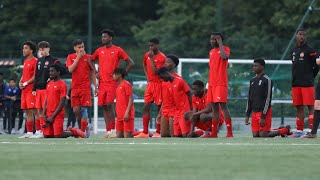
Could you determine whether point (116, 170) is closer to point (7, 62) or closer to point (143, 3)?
point (7, 62)

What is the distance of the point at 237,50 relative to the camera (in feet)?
Result: 119

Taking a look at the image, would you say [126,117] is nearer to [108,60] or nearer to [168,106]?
[168,106]

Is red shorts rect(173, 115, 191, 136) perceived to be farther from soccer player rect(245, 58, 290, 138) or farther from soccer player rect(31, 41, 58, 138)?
soccer player rect(31, 41, 58, 138)

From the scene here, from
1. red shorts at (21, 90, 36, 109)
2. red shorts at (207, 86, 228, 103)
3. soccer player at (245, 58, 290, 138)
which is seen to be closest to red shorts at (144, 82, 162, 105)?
red shorts at (207, 86, 228, 103)

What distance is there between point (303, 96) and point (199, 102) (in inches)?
80.7

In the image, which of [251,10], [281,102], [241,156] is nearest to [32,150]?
[241,156]

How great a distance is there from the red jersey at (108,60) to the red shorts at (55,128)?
1404 millimetres

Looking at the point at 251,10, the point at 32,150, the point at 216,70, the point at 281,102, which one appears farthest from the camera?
the point at 251,10

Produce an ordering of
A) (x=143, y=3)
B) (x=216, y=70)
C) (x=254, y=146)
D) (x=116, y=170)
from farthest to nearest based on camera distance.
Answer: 1. (x=143, y=3)
2. (x=216, y=70)
3. (x=254, y=146)
4. (x=116, y=170)

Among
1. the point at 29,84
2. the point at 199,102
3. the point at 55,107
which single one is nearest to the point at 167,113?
the point at 199,102

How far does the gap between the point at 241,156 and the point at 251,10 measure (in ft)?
144

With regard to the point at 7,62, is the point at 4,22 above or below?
above

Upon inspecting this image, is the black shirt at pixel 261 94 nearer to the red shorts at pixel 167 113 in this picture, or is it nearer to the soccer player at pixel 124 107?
the red shorts at pixel 167 113

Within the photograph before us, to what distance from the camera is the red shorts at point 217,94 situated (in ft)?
67.6
